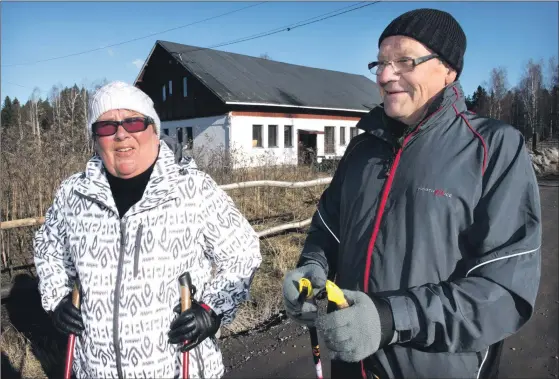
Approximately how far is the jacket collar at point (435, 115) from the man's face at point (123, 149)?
3.39 feet

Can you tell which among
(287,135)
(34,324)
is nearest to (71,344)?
(34,324)

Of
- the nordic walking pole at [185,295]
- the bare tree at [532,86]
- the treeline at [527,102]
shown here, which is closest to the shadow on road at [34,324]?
the nordic walking pole at [185,295]

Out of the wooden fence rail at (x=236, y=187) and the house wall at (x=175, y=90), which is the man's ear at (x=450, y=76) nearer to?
the wooden fence rail at (x=236, y=187)

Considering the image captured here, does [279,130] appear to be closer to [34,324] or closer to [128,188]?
[34,324]

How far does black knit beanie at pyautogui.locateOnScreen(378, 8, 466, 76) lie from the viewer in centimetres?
163

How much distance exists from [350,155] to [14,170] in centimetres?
520

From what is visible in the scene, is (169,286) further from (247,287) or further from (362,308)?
(362,308)

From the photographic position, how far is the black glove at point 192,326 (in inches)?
73.3

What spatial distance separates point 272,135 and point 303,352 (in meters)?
22.9

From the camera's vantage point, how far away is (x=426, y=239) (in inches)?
58.6

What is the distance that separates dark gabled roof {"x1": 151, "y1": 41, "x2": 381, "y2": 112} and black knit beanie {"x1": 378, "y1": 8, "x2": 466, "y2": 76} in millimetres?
21421

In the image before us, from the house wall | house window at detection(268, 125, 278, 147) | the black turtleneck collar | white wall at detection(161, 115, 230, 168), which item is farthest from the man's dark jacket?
house window at detection(268, 125, 278, 147)

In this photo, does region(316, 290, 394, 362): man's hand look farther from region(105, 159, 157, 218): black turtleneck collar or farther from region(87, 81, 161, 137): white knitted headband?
region(87, 81, 161, 137): white knitted headband

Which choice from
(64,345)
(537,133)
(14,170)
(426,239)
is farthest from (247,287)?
(537,133)
